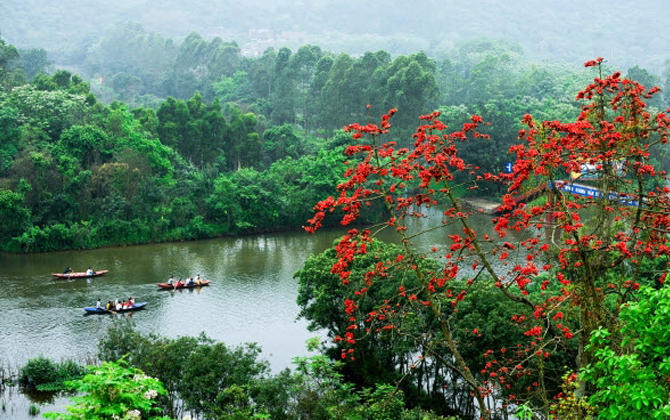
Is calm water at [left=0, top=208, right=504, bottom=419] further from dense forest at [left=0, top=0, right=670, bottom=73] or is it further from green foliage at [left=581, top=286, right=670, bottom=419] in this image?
dense forest at [left=0, top=0, right=670, bottom=73]

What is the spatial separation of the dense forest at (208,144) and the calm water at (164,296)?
161 centimetres

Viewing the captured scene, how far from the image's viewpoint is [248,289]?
94.5ft

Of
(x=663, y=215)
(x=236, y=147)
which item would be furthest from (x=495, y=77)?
(x=663, y=215)

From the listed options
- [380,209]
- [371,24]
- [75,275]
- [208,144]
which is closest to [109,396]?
[75,275]

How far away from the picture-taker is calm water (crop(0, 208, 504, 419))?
2323 centimetres

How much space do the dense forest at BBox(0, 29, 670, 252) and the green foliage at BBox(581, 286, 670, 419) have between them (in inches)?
1244

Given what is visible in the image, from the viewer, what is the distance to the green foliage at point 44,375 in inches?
798

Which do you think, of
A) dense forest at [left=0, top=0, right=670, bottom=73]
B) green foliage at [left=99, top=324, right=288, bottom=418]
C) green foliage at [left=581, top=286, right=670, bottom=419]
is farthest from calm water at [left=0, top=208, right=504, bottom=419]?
dense forest at [left=0, top=0, right=670, bottom=73]

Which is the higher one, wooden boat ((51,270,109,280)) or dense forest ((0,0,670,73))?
dense forest ((0,0,670,73))

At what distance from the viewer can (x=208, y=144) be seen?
44.9 metres

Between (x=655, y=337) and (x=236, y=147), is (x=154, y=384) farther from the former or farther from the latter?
(x=236, y=147)

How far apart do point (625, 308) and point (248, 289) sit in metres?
22.1

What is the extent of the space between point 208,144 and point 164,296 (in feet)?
59.8

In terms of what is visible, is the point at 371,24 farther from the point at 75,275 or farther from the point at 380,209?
the point at 75,275
